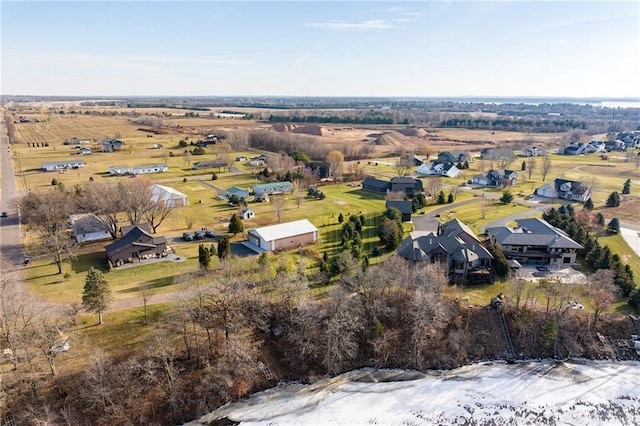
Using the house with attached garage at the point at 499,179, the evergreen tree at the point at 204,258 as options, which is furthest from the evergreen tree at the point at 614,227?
the evergreen tree at the point at 204,258

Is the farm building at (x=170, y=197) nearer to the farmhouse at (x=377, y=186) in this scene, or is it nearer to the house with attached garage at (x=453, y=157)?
the farmhouse at (x=377, y=186)

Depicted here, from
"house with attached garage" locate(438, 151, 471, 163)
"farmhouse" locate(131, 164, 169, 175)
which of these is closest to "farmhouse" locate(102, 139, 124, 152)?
"farmhouse" locate(131, 164, 169, 175)

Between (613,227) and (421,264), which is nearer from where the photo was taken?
(421,264)

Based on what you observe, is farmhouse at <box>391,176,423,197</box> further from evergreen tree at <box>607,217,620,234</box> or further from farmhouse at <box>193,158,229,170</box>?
farmhouse at <box>193,158,229,170</box>

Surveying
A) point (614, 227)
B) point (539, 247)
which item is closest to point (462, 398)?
point (539, 247)

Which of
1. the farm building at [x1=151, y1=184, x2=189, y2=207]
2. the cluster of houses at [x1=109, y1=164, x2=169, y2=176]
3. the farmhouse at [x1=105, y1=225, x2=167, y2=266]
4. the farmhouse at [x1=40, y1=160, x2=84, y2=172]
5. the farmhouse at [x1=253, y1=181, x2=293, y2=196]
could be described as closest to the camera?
the farmhouse at [x1=105, y1=225, x2=167, y2=266]

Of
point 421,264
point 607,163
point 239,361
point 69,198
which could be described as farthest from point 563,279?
point 607,163

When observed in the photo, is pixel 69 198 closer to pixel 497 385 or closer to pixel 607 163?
pixel 497 385
